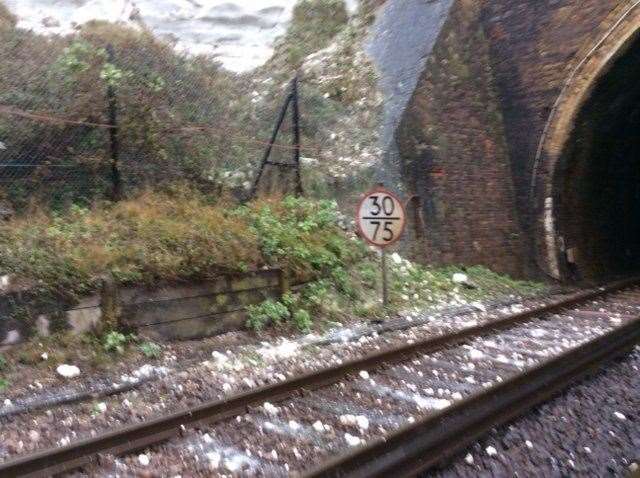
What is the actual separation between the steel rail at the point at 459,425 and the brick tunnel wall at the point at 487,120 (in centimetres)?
594

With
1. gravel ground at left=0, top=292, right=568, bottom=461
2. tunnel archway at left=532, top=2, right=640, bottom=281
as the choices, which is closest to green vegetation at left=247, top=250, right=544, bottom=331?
gravel ground at left=0, top=292, right=568, bottom=461

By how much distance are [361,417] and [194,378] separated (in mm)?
1929

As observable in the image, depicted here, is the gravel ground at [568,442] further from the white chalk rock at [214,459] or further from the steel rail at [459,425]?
the white chalk rock at [214,459]

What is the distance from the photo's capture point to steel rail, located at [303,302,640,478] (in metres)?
3.64

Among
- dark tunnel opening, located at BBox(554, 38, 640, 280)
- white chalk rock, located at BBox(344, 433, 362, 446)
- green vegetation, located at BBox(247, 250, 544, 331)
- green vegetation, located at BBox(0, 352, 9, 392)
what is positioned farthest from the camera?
dark tunnel opening, located at BBox(554, 38, 640, 280)

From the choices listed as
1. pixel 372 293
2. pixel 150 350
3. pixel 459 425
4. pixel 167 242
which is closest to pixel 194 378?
pixel 150 350

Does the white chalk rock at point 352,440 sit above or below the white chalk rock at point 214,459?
below

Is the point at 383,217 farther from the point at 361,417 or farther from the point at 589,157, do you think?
the point at 589,157

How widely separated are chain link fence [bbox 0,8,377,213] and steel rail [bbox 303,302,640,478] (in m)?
6.15

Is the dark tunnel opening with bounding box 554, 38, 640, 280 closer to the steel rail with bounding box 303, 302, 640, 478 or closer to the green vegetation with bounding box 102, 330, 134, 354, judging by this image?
the steel rail with bounding box 303, 302, 640, 478

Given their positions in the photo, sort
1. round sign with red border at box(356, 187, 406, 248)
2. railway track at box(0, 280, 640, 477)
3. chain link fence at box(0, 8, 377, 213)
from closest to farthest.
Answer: railway track at box(0, 280, 640, 477)
chain link fence at box(0, 8, 377, 213)
round sign with red border at box(356, 187, 406, 248)

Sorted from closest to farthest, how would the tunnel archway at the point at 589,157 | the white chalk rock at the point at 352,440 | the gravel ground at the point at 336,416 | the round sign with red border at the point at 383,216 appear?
the gravel ground at the point at 336,416, the white chalk rock at the point at 352,440, the round sign with red border at the point at 383,216, the tunnel archway at the point at 589,157

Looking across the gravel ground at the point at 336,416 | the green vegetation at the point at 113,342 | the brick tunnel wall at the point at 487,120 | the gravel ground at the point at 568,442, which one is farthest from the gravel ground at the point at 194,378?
the brick tunnel wall at the point at 487,120

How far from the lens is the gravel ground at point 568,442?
3941 millimetres
